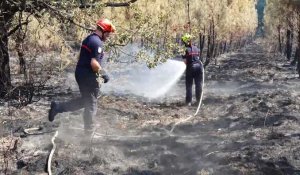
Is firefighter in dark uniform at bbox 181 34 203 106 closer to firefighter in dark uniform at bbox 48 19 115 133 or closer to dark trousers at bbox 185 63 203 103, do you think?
dark trousers at bbox 185 63 203 103

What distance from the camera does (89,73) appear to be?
7.41 metres

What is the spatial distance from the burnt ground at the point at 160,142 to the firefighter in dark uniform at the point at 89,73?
0.50 m

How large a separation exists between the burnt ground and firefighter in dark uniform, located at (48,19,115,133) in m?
0.50

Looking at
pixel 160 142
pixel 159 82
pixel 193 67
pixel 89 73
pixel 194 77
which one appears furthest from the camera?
pixel 159 82

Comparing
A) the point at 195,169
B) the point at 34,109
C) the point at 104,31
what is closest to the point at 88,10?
the point at 34,109

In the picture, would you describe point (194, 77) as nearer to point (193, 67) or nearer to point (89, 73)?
point (193, 67)

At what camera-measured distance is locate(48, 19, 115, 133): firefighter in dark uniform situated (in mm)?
7258

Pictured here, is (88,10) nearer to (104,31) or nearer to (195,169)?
(104,31)

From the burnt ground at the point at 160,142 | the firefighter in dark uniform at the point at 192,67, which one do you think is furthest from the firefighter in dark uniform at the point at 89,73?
the firefighter in dark uniform at the point at 192,67

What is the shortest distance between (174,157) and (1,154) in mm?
2617

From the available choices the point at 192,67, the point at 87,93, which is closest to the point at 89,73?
the point at 87,93

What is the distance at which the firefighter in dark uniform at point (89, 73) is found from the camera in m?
7.26

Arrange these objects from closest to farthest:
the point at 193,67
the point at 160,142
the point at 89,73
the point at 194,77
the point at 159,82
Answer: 1. the point at 89,73
2. the point at 160,142
3. the point at 193,67
4. the point at 194,77
5. the point at 159,82

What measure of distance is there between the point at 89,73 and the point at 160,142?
1717mm
